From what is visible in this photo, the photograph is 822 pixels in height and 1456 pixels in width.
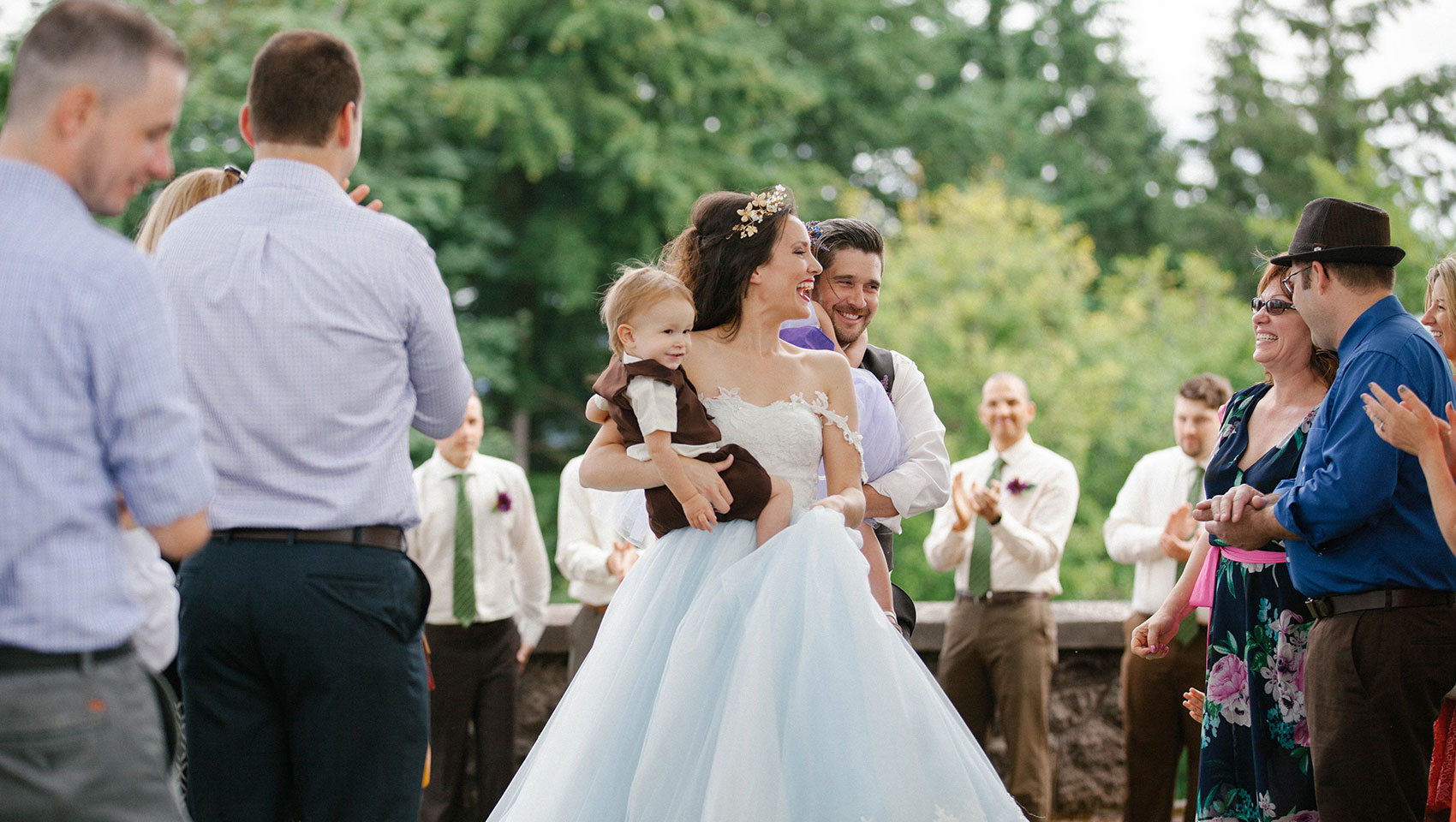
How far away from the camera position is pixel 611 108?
14.1 m

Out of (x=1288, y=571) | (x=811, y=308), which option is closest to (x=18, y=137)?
(x=811, y=308)

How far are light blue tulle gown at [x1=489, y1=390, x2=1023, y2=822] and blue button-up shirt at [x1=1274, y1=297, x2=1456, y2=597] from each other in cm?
116

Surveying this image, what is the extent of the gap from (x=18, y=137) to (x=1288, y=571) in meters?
3.27

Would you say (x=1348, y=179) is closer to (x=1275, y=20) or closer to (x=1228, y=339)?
(x=1228, y=339)

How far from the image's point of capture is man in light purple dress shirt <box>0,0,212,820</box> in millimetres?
1746

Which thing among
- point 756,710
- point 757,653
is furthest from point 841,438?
point 756,710

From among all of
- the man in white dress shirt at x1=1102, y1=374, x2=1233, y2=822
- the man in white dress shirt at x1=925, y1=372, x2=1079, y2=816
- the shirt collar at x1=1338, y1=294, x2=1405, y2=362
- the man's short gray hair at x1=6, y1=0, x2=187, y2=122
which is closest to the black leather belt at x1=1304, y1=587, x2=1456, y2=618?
the shirt collar at x1=1338, y1=294, x2=1405, y2=362

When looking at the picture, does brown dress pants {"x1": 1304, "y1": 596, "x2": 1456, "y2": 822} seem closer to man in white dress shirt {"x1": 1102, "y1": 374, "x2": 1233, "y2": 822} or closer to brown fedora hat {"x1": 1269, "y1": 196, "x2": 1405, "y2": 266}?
brown fedora hat {"x1": 1269, "y1": 196, "x2": 1405, "y2": 266}

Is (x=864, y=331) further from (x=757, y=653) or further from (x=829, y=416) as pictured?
(x=757, y=653)

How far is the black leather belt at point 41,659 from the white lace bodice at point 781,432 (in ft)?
5.25

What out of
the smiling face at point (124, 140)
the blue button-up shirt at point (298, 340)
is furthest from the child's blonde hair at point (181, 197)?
the smiling face at point (124, 140)

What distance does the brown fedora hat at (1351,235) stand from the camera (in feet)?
11.2

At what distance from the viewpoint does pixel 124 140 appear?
1.85 metres

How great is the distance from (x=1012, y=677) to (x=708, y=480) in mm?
3215
